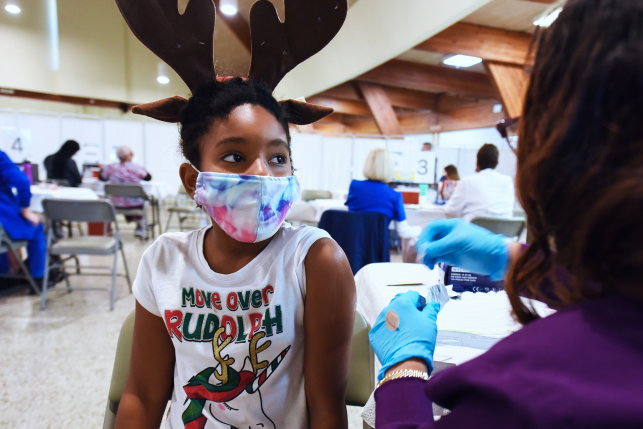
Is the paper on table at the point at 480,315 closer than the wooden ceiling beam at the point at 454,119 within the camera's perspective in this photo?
Yes

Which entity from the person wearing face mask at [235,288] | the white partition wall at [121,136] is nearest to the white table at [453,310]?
the person wearing face mask at [235,288]

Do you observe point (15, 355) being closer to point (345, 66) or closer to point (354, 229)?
point (354, 229)

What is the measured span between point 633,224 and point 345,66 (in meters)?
5.25

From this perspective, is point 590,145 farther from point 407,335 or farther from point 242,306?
point 242,306

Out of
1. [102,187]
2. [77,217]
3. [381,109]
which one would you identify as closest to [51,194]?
[77,217]

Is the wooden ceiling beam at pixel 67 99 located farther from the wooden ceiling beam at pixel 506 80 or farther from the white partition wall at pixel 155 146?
the wooden ceiling beam at pixel 506 80

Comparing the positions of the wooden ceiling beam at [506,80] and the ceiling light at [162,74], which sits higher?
the ceiling light at [162,74]

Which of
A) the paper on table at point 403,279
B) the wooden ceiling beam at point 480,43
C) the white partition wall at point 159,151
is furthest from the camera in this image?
the white partition wall at point 159,151

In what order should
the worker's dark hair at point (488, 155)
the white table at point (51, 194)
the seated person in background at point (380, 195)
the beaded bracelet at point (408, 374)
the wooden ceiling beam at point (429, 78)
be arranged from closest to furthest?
the beaded bracelet at point (408, 374) < the seated person in background at point (380, 195) < the worker's dark hair at point (488, 155) < the white table at point (51, 194) < the wooden ceiling beam at point (429, 78)

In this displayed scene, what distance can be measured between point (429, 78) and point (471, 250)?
589 cm

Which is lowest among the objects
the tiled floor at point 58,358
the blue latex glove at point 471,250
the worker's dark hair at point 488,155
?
the tiled floor at point 58,358

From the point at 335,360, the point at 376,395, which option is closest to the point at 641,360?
the point at 376,395

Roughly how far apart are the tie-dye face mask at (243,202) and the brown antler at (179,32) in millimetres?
263

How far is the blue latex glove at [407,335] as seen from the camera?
1.93 ft
